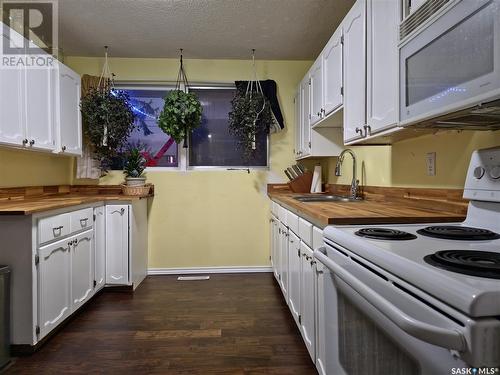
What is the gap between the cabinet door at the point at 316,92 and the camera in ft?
8.23

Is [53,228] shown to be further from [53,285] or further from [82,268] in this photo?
[82,268]

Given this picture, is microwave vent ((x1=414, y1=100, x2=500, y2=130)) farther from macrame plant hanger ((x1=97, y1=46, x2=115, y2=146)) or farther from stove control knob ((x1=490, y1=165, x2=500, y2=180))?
macrame plant hanger ((x1=97, y1=46, x2=115, y2=146))

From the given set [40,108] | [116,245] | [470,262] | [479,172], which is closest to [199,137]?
[116,245]

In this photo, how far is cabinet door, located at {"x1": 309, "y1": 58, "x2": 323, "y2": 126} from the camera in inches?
98.8

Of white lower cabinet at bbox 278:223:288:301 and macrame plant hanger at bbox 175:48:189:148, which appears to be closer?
white lower cabinet at bbox 278:223:288:301

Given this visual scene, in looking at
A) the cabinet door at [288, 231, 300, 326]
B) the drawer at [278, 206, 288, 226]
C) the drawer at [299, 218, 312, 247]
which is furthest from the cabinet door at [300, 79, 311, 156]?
the drawer at [299, 218, 312, 247]

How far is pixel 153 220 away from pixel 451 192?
115 inches

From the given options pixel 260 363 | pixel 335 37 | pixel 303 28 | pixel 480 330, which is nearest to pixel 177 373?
pixel 260 363

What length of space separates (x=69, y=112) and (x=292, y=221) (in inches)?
90.3

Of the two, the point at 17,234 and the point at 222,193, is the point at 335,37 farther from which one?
the point at 17,234

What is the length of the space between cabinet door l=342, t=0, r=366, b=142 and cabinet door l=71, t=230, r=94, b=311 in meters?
2.11

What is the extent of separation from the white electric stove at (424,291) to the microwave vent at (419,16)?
1.75ft

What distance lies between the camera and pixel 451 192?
1.54m

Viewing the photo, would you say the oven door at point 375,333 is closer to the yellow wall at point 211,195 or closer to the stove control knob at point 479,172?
the stove control knob at point 479,172
